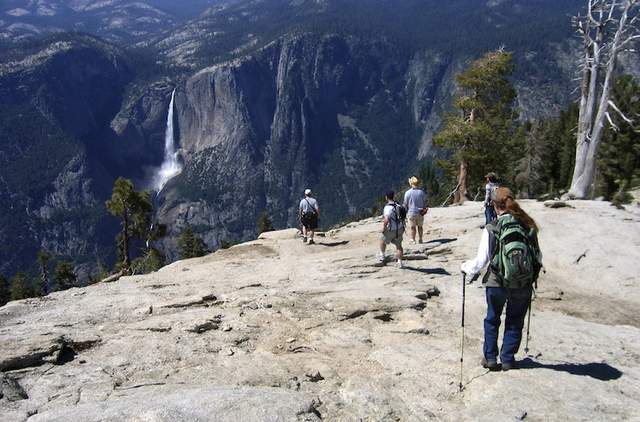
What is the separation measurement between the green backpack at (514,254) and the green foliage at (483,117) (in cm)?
2388

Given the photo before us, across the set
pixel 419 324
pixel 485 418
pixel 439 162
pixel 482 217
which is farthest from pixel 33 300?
pixel 439 162

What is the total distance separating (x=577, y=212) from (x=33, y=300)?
18.3 metres

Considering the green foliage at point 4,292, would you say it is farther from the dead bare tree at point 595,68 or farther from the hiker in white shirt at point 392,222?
the hiker in white shirt at point 392,222

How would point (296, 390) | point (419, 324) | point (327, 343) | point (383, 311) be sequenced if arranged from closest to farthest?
point (296, 390), point (327, 343), point (419, 324), point (383, 311)

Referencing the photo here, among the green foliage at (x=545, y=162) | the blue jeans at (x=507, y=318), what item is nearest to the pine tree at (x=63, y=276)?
the green foliage at (x=545, y=162)

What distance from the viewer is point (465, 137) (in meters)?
31.5

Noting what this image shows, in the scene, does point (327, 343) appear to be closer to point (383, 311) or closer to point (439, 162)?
point (383, 311)

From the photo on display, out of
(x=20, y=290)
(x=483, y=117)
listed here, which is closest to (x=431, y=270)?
(x=483, y=117)

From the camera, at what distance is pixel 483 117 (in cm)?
3222

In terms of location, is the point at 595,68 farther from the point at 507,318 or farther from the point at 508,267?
the point at 508,267

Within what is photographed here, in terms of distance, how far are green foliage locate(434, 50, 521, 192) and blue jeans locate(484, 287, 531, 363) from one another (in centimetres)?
2379

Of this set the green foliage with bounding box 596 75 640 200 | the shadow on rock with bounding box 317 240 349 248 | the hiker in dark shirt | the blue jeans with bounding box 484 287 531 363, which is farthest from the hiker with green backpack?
the green foliage with bounding box 596 75 640 200

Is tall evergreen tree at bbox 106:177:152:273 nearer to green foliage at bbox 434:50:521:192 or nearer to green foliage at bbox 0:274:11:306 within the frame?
green foliage at bbox 434:50:521:192

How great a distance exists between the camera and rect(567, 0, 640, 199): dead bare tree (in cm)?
2348
